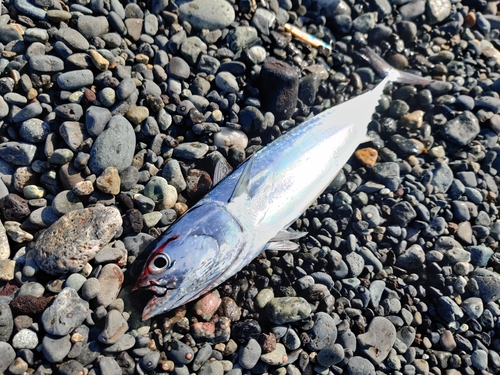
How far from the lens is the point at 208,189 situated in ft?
12.1

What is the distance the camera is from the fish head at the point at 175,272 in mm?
2922

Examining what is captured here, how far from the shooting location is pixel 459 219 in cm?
402

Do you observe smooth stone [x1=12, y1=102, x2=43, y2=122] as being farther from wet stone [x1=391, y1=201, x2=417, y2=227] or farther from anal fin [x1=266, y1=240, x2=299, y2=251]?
wet stone [x1=391, y1=201, x2=417, y2=227]

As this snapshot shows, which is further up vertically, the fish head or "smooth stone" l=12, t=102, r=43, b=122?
"smooth stone" l=12, t=102, r=43, b=122

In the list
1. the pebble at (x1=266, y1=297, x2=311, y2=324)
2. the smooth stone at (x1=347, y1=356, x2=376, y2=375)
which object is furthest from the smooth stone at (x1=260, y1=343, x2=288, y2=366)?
the smooth stone at (x1=347, y1=356, x2=376, y2=375)

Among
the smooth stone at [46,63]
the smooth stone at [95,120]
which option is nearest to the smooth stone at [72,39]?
the smooth stone at [46,63]

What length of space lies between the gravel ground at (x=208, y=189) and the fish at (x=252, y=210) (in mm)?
263

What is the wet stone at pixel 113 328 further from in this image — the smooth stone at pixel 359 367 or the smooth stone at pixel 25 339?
the smooth stone at pixel 359 367

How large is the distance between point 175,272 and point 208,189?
3.16ft

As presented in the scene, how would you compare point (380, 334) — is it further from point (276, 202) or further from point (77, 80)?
point (77, 80)

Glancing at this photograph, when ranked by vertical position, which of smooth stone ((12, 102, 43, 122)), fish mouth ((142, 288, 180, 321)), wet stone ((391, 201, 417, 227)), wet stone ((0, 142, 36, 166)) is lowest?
fish mouth ((142, 288, 180, 321))

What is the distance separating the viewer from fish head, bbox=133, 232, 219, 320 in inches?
115

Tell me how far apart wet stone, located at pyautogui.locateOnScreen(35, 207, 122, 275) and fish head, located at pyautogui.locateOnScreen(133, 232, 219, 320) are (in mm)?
442

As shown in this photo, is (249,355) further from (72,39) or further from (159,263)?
(72,39)
